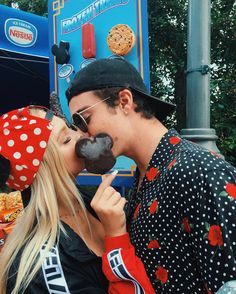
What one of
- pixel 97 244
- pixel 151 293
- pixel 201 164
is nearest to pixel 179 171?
pixel 201 164

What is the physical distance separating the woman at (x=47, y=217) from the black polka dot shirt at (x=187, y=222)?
18 centimetres

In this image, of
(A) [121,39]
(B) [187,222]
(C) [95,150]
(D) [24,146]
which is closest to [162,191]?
(B) [187,222]

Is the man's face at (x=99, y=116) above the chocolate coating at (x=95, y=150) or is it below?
above

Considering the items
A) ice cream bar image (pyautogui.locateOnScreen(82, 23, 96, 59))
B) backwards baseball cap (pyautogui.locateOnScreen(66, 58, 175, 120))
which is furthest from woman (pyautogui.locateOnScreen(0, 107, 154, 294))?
ice cream bar image (pyautogui.locateOnScreen(82, 23, 96, 59))

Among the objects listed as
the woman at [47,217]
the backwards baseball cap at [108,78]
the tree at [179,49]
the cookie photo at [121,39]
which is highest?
the tree at [179,49]

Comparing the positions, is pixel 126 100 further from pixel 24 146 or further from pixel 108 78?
pixel 24 146

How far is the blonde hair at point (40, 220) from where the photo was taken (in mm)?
1493

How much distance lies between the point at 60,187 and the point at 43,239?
0.28m

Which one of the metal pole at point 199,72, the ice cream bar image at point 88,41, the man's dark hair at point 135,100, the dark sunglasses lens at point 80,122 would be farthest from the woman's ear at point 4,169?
the ice cream bar image at point 88,41

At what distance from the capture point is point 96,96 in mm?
1804

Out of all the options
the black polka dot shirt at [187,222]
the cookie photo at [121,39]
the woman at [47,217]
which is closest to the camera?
the black polka dot shirt at [187,222]

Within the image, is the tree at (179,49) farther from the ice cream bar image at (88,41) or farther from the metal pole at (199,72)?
the metal pole at (199,72)

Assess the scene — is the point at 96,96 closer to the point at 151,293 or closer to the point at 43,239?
the point at 43,239

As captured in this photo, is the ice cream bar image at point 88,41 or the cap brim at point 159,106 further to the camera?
the ice cream bar image at point 88,41
